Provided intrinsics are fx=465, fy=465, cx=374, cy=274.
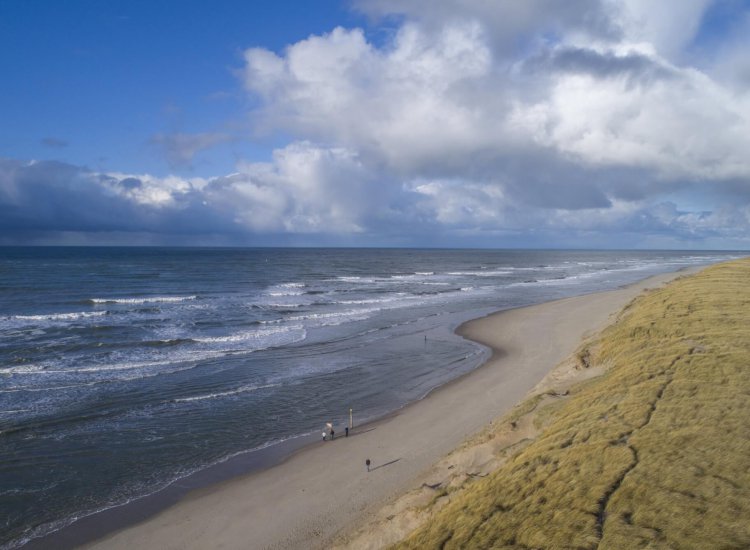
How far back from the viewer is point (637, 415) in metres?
13.1

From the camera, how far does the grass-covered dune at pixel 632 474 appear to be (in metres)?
8.68

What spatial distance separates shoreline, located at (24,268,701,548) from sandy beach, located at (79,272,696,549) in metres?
0.03

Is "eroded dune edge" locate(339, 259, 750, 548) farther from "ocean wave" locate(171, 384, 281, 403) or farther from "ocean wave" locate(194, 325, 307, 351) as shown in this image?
"ocean wave" locate(194, 325, 307, 351)

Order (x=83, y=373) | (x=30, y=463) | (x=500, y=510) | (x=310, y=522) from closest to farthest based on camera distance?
(x=500, y=510), (x=310, y=522), (x=30, y=463), (x=83, y=373)

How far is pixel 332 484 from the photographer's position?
16.2 metres

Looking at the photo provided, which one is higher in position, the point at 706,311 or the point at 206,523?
the point at 706,311

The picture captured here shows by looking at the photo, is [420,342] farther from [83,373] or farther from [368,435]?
[83,373]

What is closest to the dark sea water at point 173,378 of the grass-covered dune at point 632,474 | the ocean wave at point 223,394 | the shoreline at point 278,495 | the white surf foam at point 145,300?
the ocean wave at point 223,394

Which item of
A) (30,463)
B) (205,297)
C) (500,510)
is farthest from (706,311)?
(205,297)

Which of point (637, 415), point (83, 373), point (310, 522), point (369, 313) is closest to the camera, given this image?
point (637, 415)

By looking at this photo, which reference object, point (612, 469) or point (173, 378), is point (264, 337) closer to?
point (173, 378)

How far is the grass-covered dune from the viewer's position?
8.68m

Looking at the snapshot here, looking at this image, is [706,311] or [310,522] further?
[706,311]

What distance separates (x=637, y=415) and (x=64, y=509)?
17793mm
